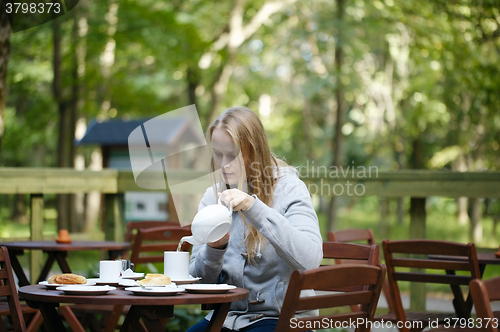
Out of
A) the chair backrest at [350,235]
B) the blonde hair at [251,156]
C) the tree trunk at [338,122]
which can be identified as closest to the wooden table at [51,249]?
the chair backrest at [350,235]

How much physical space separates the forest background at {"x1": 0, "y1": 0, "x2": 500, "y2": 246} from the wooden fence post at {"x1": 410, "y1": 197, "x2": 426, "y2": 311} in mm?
2768

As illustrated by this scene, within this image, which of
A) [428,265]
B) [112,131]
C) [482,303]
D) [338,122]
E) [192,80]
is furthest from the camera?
[192,80]

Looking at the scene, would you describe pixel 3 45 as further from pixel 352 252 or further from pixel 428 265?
pixel 428 265

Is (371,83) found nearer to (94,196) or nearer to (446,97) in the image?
(446,97)

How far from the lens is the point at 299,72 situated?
1192 cm

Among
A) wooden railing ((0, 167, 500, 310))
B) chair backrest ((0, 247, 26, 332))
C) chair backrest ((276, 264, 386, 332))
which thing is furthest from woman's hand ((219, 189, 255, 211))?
wooden railing ((0, 167, 500, 310))

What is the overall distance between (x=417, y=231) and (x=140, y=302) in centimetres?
265

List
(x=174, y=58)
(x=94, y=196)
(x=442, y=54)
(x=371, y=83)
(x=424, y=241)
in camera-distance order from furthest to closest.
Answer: (x=371, y=83) < (x=94, y=196) < (x=174, y=58) < (x=442, y=54) < (x=424, y=241)

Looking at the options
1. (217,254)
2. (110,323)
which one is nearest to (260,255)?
(217,254)

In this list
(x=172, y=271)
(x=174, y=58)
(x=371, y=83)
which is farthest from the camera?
(x=371, y=83)

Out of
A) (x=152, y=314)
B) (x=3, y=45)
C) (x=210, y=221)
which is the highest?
(x=3, y=45)

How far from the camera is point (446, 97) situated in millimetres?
12234

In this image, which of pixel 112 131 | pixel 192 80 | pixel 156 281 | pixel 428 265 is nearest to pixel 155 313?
pixel 156 281

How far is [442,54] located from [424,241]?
6870 millimetres
